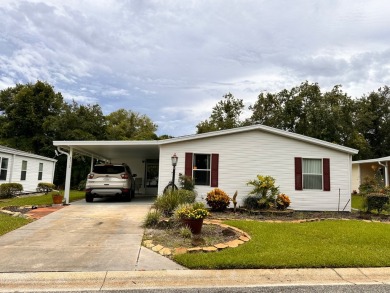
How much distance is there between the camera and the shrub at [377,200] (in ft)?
35.4

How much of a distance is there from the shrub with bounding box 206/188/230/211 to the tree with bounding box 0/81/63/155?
24.7m

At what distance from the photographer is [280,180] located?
12.4 meters

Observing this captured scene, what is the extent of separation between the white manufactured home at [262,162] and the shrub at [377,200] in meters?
1.41

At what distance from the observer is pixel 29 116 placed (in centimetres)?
3103

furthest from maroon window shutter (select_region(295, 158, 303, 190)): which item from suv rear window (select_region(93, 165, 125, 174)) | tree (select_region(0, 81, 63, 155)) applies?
tree (select_region(0, 81, 63, 155))

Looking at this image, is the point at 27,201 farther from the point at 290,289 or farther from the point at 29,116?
the point at 29,116

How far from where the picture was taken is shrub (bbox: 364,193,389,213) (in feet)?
35.4

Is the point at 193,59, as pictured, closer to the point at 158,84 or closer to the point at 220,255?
the point at 158,84

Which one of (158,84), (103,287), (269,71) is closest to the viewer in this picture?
(103,287)

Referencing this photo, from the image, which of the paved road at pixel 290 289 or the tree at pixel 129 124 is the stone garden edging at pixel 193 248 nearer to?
the paved road at pixel 290 289

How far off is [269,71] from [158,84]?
6.58 meters

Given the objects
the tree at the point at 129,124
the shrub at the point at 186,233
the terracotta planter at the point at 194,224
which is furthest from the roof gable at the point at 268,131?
the tree at the point at 129,124

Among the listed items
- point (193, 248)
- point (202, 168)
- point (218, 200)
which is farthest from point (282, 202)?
point (193, 248)

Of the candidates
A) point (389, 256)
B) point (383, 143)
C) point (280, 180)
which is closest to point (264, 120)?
point (383, 143)
